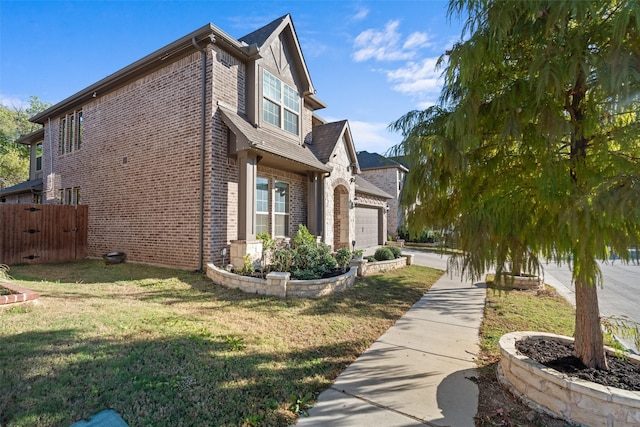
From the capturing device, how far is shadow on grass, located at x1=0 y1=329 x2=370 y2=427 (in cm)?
249

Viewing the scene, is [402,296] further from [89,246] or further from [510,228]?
[89,246]

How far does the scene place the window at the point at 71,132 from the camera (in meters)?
12.8

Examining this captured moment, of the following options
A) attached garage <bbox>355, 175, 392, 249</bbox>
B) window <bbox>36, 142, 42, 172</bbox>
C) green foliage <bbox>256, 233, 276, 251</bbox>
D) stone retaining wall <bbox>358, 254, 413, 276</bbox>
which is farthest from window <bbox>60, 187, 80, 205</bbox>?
attached garage <bbox>355, 175, 392, 249</bbox>

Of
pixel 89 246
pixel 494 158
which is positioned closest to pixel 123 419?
pixel 494 158

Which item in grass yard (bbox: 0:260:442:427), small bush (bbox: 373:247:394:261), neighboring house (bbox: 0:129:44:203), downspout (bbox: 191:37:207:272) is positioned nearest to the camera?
grass yard (bbox: 0:260:442:427)

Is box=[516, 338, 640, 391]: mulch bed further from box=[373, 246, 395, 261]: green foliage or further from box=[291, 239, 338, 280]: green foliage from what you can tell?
box=[373, 246, 395, 261]: green foliage

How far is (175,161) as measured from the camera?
350 inches

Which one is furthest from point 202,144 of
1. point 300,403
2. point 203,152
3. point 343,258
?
point 300,403

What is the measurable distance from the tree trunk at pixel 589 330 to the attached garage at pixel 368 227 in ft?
42.0

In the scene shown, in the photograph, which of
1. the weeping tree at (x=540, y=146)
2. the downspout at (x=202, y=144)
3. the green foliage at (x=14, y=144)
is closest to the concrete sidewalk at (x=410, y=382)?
the weeping tree at (x=540, y=146)

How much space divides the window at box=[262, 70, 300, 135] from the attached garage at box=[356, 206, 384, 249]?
6.85m

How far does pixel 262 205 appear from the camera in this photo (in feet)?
32.3

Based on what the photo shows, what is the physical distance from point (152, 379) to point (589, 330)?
4759mm

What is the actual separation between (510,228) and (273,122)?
8996 mm
